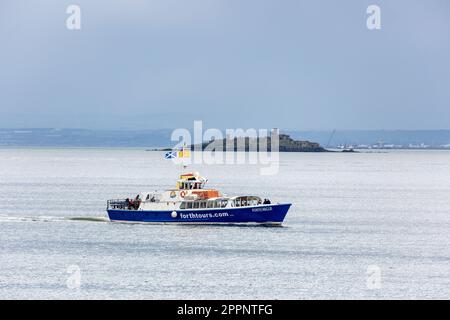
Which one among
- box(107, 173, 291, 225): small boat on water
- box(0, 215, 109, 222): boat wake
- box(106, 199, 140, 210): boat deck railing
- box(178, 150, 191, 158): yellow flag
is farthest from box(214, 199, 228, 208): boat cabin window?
box(0, 215, 109, 222): boat wake

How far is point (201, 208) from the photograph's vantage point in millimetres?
89688

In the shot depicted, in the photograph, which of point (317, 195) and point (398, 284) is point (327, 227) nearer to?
point (398, 284)

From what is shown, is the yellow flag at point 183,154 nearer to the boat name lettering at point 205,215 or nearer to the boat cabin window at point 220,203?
the boat cabin window at point 220,203

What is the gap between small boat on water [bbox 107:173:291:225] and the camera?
294 feet

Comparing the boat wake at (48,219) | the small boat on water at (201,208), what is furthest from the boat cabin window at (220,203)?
the boat wake at (48,219)

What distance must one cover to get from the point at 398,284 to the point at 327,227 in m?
33.0

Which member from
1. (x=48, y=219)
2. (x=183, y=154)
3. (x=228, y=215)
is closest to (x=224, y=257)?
(x=228, y=215)

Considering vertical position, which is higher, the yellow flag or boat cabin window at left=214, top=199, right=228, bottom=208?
the yellow flag

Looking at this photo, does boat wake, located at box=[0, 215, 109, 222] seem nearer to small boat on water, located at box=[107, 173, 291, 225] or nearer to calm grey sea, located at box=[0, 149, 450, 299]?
calm grey sea, located at box=[0, 149, 450, 299]

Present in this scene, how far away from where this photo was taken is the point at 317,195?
6137 inches

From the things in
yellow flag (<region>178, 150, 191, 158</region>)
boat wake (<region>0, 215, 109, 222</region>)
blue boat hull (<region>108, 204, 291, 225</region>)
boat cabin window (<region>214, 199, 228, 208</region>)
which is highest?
yellow flag (<region>178, 150, 191, 158</region>)

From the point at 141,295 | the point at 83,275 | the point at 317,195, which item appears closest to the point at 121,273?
the point at 83,275

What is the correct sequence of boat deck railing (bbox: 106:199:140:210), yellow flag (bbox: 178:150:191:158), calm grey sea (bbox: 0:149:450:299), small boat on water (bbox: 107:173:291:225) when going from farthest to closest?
boat deck railing (bbox: 106:199:140:210) < yellow flag (bbox: 178:150:191:158) < small boat on water (bbox: 107:173:291:225) < calm grey sea (bbox: 0:149:450:299)

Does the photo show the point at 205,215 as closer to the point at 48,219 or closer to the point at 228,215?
the point at 228,215
